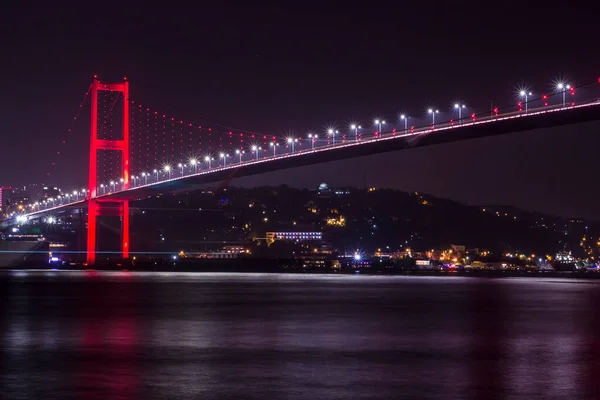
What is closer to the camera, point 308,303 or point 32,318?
point 32,318

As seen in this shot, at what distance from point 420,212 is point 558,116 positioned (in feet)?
245

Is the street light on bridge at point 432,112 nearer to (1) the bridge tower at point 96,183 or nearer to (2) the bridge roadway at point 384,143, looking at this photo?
(2) the bridge roadway at point 384,143

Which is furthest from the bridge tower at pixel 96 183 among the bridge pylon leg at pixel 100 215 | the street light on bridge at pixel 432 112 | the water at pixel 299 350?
the water at pixel 299 350

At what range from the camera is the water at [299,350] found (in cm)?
769

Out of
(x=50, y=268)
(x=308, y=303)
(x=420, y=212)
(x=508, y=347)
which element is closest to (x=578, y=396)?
(x=508, y=347)

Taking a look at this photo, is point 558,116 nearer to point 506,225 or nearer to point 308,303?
point 308,303

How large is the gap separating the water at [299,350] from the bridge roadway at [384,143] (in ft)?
42.6

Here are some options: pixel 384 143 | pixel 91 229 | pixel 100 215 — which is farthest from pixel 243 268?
pixel 384 143

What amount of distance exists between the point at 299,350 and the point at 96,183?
37.6m

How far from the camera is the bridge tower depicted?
151 ft

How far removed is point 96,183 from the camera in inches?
1828

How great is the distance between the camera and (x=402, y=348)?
1070 centimetres

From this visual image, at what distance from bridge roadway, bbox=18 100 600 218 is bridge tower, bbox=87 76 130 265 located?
68 cm

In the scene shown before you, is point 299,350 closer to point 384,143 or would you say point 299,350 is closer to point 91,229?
point 384,143
